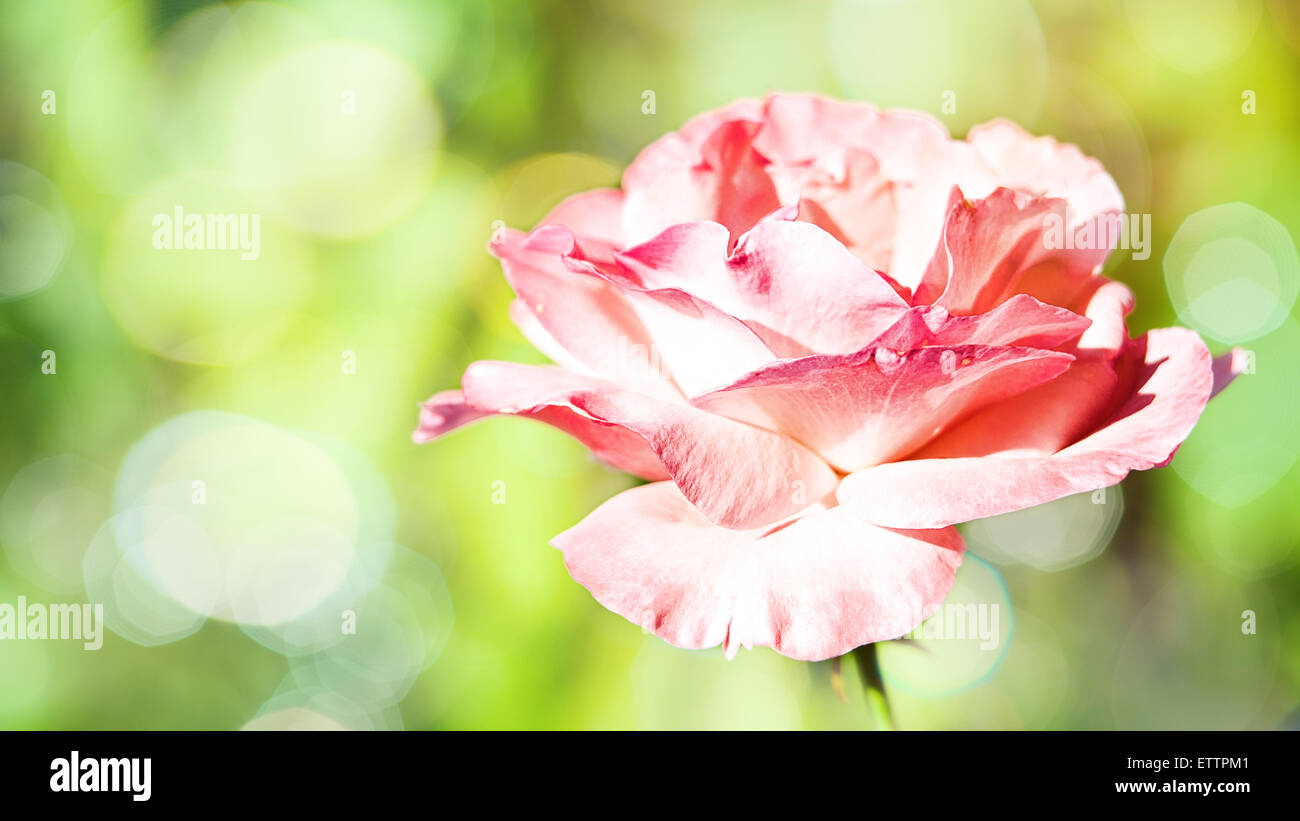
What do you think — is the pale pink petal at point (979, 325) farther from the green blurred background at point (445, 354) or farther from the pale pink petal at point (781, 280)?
the green blurred background at point (445, 354)

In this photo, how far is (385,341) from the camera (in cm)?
51

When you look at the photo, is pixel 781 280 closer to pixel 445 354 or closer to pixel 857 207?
pixel 857 207

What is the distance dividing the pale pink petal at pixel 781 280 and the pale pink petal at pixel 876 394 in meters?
0.01

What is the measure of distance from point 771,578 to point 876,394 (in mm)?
46

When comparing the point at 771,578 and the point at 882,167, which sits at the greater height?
the point at 882,167

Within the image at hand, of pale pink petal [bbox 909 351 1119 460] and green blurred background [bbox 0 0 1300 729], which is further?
green blurred background [bbox 0 0 1300 729]

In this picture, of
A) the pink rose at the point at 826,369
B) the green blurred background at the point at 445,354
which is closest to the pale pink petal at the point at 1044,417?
the pink rose at the point at 826,369

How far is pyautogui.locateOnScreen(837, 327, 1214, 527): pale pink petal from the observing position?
0.55 feet

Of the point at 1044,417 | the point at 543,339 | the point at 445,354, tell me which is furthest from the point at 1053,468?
the point at 445,354

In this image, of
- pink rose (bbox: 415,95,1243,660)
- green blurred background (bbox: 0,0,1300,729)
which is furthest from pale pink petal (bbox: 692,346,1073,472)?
green blurred background (bbox: 0,0,1300,729)

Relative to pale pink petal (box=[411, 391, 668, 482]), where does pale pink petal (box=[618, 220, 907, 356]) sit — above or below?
above

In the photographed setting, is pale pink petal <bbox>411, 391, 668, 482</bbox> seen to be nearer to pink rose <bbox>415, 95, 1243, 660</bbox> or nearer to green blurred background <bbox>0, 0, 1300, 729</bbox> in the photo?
pink rose <bbox>415, 95, 1243, 660</bbox>

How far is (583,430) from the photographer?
20 centimetres

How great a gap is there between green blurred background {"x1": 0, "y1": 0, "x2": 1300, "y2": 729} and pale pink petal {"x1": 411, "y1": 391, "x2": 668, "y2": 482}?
0.79 ft
